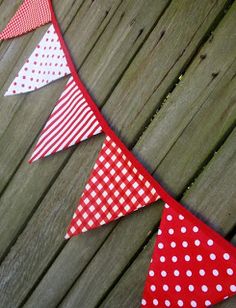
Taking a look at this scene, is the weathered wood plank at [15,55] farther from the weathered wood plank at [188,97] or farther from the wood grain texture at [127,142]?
the weathered wood plank at [188,97]

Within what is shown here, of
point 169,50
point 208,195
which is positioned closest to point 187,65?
point 169,50

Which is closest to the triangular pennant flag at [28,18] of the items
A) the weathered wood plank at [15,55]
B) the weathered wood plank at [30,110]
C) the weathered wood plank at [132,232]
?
the weathered wood plank at [15,55]

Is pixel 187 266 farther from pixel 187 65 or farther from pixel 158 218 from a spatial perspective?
pixel 187 65

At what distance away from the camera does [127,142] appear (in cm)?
148

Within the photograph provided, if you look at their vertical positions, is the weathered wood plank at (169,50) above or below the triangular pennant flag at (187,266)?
above

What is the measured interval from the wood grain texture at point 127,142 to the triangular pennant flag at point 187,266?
7 cm

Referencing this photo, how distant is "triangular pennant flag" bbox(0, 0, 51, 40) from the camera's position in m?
1.93

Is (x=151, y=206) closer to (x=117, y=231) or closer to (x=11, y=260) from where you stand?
(x=117, y=231)

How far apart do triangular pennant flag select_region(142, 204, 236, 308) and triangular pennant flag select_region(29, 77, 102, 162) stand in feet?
1.49

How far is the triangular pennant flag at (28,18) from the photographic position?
76.1 inches

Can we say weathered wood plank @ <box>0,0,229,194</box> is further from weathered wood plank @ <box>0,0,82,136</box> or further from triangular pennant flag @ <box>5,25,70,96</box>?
weathered wood plank @ <box>0,0,82,136</box>

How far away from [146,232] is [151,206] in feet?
0.30

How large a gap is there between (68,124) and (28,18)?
72cm

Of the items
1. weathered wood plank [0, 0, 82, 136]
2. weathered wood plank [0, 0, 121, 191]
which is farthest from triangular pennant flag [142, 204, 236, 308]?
weathered wood plank [0, 0, 82, 136]
